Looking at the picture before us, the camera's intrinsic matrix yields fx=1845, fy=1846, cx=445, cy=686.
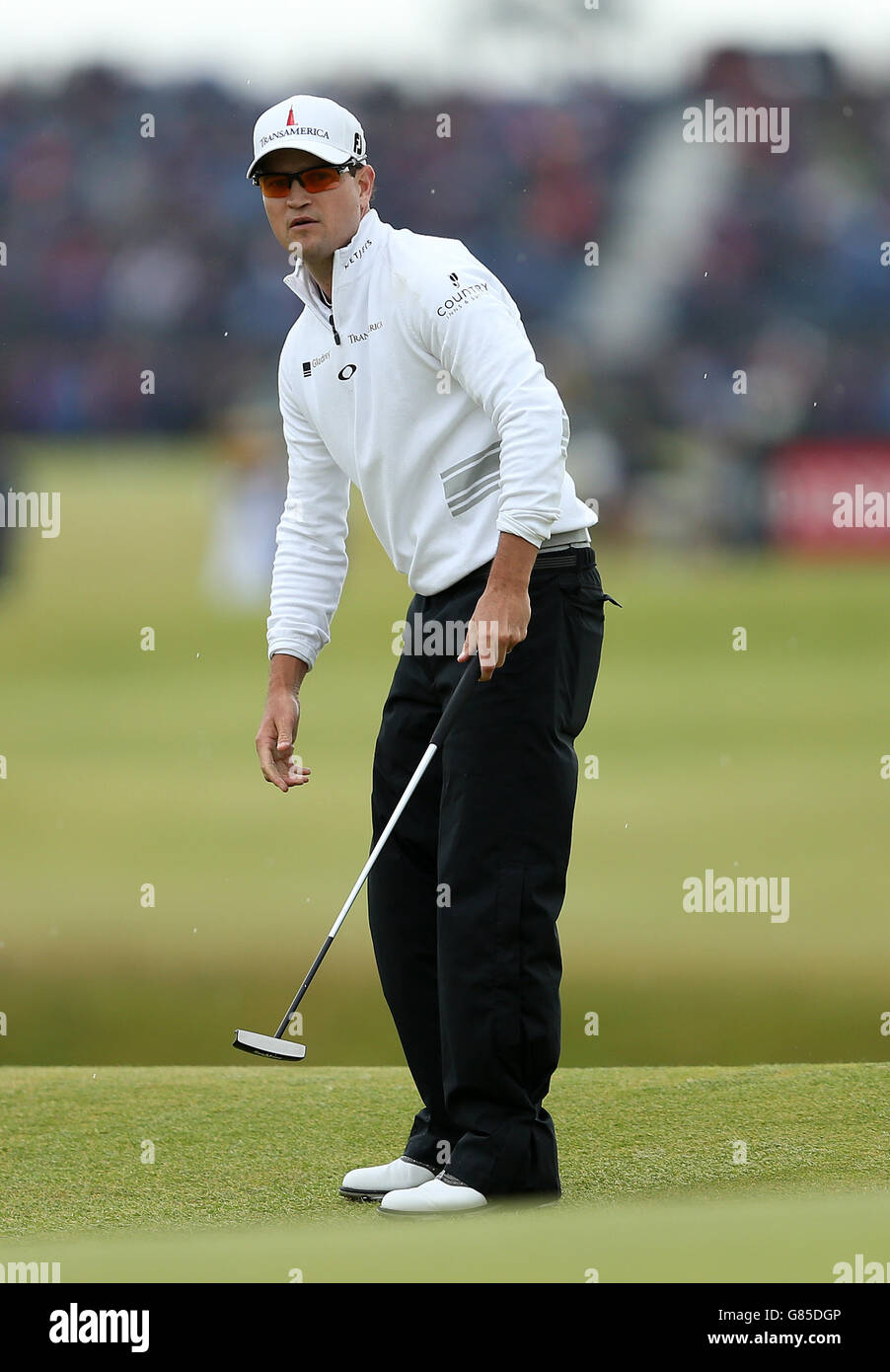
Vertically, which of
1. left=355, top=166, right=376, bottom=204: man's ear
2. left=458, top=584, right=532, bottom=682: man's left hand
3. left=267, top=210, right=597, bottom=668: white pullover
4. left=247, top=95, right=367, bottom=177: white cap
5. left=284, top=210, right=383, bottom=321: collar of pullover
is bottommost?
left=458, top=584, right=532, bottom=682: man's left hand

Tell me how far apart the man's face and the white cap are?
0.04 feet

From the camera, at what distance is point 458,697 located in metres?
1.81

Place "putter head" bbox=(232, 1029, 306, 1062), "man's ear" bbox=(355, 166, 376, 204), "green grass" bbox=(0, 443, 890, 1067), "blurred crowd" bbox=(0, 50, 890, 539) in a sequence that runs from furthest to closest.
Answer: "blurred crowd" bbox=(0, 50, 890, 539)
"green grass" bbox=(0, 443, 890, 1067)
"man's ear" bbox=(355, 166, 376, 204)
"putter head" bbox=(232, 1029, 306, 1062)

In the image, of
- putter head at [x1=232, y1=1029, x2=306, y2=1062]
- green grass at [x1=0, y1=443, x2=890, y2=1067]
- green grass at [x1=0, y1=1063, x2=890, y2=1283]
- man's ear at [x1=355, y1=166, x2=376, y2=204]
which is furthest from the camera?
green grass at [x1=0, y1=443, x2=890, y2=1067]

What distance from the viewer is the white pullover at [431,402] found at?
1.78 meters

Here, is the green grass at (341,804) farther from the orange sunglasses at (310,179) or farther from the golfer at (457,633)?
the orange sunglasses at (310,179)

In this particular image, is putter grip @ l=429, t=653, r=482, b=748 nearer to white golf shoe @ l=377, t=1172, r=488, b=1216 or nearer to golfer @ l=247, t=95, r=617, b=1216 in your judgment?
golfer @ l=247, t=95, r=617, b=1216

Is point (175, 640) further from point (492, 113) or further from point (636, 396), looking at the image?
point (492, 113)

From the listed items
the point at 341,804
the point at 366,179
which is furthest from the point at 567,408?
the point at 366,179

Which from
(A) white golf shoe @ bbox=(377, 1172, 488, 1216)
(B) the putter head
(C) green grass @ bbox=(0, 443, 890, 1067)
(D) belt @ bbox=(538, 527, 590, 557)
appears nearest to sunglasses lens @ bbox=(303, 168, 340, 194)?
(D) belt @ bbox=(538, 527, 590, 557)

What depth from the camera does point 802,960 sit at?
452cm

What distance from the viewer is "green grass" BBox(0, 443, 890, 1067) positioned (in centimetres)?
404

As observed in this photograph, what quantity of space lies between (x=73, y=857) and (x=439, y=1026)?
526 centimetres
